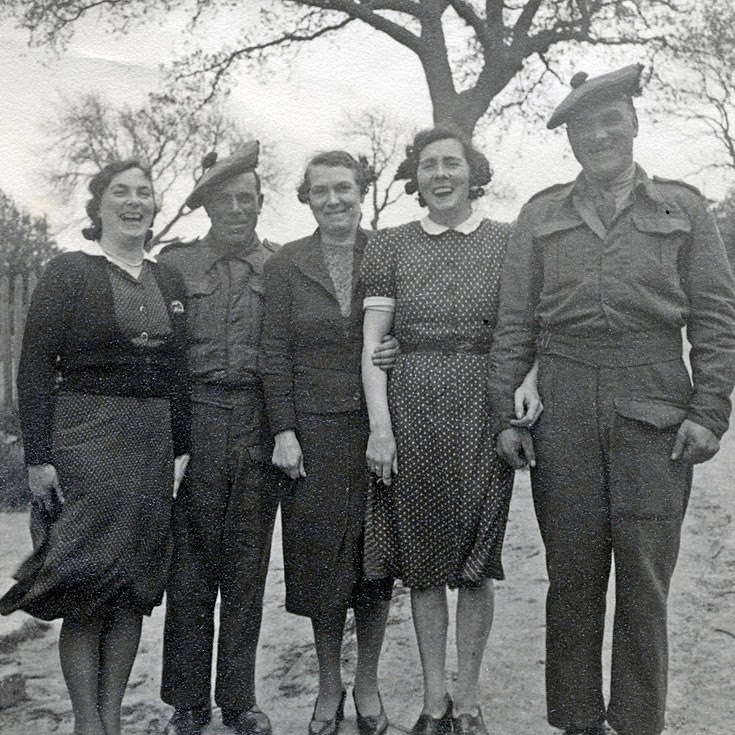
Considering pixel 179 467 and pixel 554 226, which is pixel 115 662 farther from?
pixel 554 226

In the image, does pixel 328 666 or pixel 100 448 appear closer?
pixel 100 448

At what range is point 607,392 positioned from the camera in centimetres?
248

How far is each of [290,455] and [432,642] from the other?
0.79 metres

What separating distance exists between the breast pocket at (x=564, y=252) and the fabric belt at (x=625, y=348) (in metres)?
0.19

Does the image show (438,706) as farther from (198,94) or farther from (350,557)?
(198,94)

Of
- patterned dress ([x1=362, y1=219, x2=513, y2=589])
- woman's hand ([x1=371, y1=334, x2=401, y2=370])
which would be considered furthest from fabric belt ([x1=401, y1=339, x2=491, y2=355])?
woman's hand ([x1=371, y1=334, x2=401, y2=370])

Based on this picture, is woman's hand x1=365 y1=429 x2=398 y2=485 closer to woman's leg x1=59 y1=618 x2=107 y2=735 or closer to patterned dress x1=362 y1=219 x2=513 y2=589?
patterned dress x1=362 y1=219 x2=513 y2=589

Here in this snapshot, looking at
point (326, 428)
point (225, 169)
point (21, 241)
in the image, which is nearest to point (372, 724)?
point (326, 428)

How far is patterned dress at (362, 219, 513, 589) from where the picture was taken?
8.63 feet

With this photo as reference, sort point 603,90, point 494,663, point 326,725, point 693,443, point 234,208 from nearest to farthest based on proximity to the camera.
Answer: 1. point 693,443
2. point 603,90
3. point 326,725
4. point 234,208
5. point 494,663

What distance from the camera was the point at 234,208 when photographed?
2996 millimetres

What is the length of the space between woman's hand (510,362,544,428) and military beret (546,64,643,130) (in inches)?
33.2

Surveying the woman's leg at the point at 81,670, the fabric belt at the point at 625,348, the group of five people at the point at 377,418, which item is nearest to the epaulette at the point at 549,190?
the group of five people at the point at 377,418

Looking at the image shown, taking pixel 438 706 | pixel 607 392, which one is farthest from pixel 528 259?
pixel 438 706
